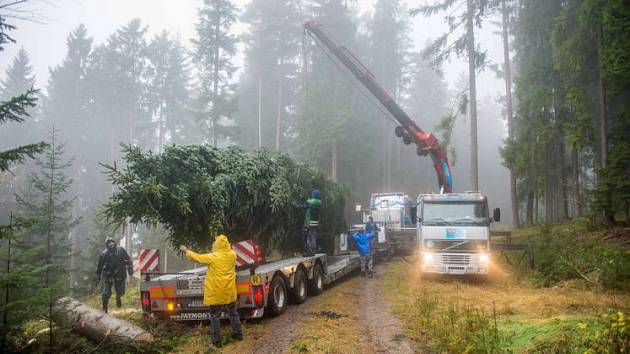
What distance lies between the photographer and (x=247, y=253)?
936 cm

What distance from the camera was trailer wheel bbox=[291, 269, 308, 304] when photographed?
34.4 ft

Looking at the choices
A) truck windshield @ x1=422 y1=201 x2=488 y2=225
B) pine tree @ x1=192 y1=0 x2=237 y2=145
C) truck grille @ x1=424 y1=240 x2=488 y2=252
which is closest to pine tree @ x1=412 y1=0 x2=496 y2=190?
truck windshield @ x1=422 y1=201 x2=488 y2=225

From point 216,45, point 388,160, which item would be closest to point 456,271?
point 216,45

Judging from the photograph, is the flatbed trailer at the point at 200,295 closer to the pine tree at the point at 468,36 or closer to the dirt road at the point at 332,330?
the dirt road at the point at 332,330

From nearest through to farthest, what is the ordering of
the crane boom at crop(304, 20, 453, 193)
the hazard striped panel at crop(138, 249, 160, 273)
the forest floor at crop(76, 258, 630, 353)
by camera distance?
the forest floor at crop(76, 258, 630, 353) → the hazard striped panel at crop(138, 249, 160, 273) → the crane boom at crop(304, 20, 453, 193)

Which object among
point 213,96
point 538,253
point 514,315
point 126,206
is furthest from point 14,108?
point 213,96

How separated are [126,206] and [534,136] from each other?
68.8 feet

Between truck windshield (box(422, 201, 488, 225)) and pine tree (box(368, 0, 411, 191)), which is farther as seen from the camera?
pine tree (box(368, 0, 411, 191))

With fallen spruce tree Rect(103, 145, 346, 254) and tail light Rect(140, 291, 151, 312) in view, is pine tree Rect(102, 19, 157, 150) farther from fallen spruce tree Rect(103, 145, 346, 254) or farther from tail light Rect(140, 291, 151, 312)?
tail light Rect(140, 291, 151, 312)

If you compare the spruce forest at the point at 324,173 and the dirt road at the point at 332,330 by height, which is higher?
the spruce forest at the point at 324,173

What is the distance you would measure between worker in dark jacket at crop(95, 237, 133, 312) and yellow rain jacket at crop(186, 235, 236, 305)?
17.8ft

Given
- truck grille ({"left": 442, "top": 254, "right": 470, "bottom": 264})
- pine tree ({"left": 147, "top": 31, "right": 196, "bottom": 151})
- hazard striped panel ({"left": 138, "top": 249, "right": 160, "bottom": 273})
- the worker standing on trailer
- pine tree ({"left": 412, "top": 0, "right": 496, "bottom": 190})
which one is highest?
pine tree ({"left": 147, "top": 31, "right": 196, "bottom": 151})

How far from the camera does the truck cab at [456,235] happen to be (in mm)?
13180

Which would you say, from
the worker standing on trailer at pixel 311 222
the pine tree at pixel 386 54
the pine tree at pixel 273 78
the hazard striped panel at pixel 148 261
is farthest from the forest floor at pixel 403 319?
the pine tree at pixel 386 54
